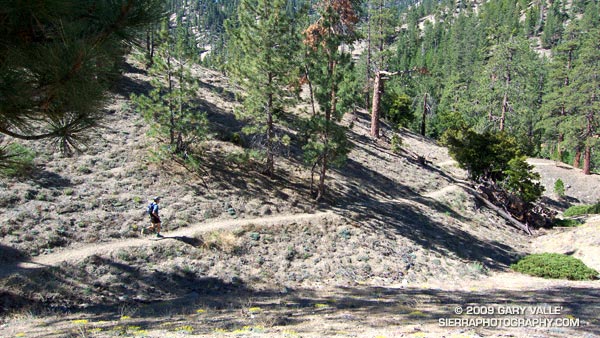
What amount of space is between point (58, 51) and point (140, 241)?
11180mm

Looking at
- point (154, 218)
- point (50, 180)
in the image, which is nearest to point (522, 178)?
point (154, 218)

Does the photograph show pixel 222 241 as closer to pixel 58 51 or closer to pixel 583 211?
pixel 58 51

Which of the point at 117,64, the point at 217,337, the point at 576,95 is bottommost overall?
the point at 217,337

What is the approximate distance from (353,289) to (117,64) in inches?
441

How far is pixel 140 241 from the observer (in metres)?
14.4

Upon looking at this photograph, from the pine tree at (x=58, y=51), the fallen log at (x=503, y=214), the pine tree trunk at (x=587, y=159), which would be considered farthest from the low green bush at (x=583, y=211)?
the pine tree at (x=58, y=51)

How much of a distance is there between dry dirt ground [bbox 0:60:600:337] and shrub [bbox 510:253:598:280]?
869 millimetres

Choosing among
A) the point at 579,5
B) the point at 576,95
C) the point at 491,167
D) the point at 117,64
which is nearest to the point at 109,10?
the point at 117,64

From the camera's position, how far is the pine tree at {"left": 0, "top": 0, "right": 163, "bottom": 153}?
455 centimetres

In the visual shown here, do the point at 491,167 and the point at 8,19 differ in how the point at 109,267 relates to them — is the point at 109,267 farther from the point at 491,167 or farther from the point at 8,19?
the point at 491,167

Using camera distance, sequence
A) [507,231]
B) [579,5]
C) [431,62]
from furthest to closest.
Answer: [579,5] < [431,62] < [507,231]

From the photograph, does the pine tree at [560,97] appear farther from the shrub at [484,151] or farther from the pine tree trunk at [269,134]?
the pine tree trunk at [269,134]

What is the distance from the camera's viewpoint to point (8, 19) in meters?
4.73

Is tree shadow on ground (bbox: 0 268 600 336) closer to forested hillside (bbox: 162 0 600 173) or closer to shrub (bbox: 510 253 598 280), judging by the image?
shrub (bbox: 510 253 598 280)
